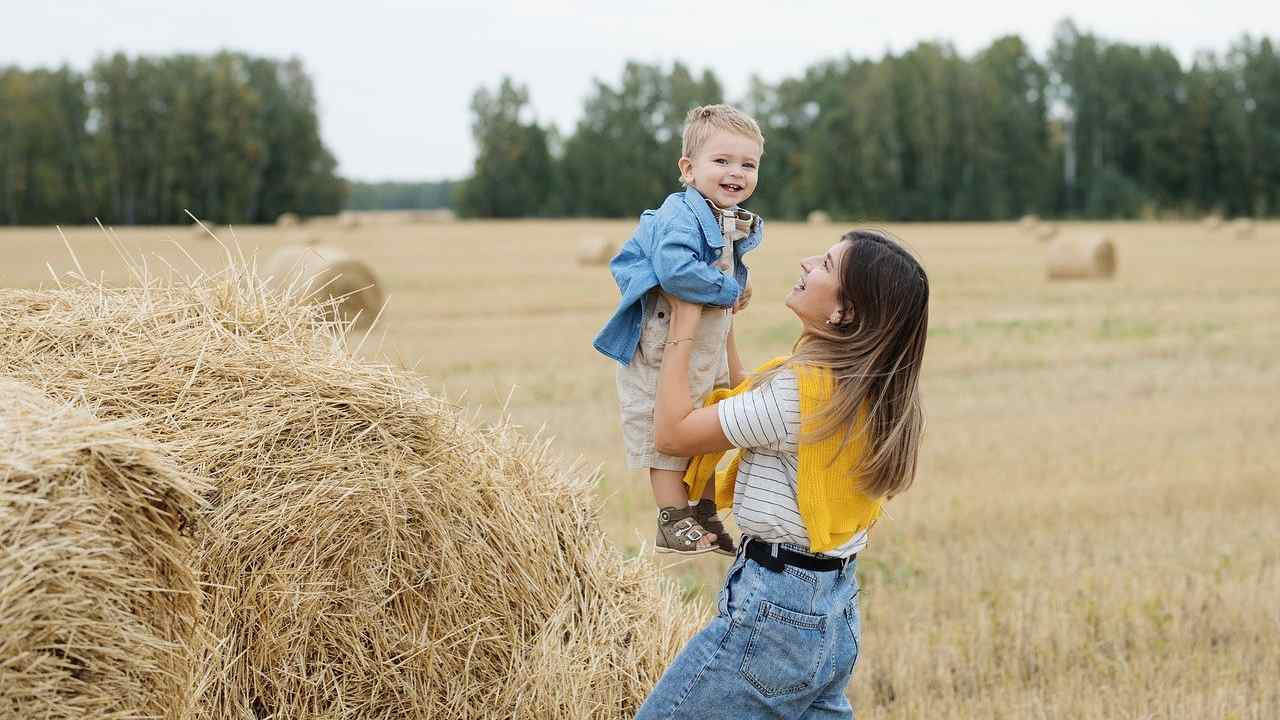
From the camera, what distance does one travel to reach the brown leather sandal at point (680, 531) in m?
3.07

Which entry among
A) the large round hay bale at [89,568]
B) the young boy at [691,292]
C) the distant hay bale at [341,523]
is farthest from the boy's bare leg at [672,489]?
the large round hay bale at [89,568]

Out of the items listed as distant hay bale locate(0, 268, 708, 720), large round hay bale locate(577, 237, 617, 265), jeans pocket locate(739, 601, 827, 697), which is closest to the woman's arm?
jeans pocket locate(739, 601, 827, 697)

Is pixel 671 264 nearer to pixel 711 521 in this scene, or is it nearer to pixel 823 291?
pixel 823 291

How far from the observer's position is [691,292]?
2920 millimetres

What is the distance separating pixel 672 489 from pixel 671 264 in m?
0.58

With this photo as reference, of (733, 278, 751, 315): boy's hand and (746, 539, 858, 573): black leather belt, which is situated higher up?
(733, 278, 751, 315): boy's hand

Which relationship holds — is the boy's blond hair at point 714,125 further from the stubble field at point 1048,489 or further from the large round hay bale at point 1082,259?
the large round hay bale at point 1082,259

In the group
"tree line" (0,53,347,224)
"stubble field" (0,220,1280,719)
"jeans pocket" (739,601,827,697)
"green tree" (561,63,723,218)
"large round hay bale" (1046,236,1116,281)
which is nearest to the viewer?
"jeans pocket" (739,601,827,697)

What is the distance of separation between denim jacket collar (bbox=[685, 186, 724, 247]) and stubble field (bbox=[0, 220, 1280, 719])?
3.20 feet

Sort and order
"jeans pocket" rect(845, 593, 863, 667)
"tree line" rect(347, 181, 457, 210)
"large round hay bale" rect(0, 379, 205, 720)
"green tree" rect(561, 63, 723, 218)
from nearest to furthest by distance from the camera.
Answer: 1. "large round hay bale" rect(0, 379, 205, 720)
2. "jeans pocket" rect(845, 593, 863, 667)
3. "green tree" rect(561, 63, 723, 218)
4. "tree line" rect(347, 181, 457, 210)

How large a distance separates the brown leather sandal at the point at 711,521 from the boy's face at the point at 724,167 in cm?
74

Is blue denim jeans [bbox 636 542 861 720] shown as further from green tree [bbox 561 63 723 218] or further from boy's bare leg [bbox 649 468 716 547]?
green tree [bbox 561 63 723 218]

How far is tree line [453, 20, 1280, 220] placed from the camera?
222 feet

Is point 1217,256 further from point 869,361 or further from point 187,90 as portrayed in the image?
point 187,90
